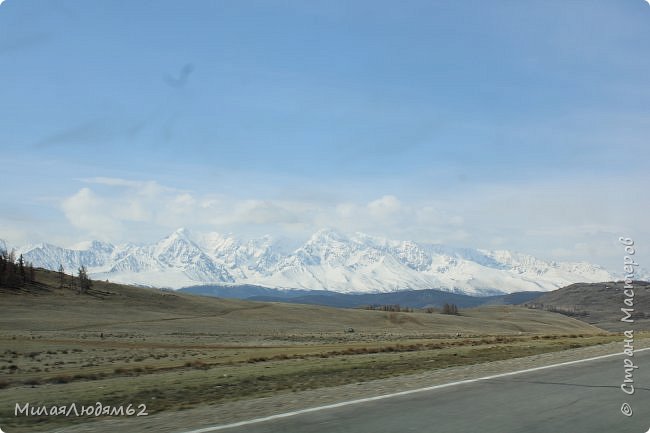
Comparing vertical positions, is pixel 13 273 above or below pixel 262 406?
above

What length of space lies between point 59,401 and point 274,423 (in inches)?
262

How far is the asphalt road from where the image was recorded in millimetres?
9891

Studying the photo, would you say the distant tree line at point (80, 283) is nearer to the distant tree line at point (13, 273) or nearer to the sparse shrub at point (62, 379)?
the distant tree line at point (13, 273)

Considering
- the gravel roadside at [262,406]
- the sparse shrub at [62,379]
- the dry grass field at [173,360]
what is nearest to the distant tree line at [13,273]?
the dry grass field at [173,360]

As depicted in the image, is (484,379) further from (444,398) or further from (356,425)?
(356,425)

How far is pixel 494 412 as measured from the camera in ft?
36.3

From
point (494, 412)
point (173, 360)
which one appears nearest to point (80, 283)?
point (173, 360)

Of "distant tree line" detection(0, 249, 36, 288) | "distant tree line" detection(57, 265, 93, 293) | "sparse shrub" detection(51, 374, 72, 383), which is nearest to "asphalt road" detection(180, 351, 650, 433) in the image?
"sparse shrub" detection(51, 374, 72, 383)

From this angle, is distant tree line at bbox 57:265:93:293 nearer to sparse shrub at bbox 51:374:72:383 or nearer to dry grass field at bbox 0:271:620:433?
dry grass field at bbox 0:271:620:433

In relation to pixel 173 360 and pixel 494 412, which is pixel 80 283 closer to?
pixel 173 360

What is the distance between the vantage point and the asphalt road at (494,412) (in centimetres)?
989

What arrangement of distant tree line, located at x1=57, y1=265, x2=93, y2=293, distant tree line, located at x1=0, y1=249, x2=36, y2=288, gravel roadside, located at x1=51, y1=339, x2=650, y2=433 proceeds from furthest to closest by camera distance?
distant tree line, located at x1=57, y1=265, x2=93, y2=293
distant tree line, located at x1=0, y1=249, x2=36, y2=288
gravel roadside, located at x1=51, y1=339, x2=650, y2=433

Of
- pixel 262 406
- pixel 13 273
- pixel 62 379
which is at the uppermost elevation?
pixel 13 273

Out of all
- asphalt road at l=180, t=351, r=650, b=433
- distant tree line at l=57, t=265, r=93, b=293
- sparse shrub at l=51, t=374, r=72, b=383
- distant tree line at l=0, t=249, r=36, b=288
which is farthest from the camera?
distant tree line at l=57, t=265, r=93, b=293
